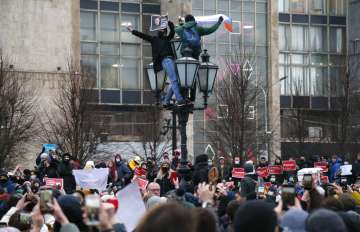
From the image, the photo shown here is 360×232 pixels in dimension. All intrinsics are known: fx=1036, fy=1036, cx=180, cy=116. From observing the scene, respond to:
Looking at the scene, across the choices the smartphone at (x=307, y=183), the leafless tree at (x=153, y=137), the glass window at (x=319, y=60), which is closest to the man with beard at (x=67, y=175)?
the smartphone at (x=307, y=183)

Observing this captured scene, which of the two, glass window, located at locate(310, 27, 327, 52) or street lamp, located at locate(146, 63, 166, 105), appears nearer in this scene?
street lamp, located at locate(146, 63, 166, 105)

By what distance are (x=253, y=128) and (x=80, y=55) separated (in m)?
17.0

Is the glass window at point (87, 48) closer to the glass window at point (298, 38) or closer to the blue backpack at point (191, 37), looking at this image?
the glass window at point (298, 38)

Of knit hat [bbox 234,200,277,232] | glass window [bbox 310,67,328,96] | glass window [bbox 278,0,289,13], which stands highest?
glass window [bbox 278,0,289,13]

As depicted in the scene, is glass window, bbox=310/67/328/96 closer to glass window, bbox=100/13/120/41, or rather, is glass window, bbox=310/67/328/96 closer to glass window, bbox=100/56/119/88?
glass window, bbox=100/56/119/88

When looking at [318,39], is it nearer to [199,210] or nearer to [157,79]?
[157,79]

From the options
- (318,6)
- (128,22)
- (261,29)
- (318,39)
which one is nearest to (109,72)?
(128,22)

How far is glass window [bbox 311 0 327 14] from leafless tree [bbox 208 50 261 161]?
20.5 meters

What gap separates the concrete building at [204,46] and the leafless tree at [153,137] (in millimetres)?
1051

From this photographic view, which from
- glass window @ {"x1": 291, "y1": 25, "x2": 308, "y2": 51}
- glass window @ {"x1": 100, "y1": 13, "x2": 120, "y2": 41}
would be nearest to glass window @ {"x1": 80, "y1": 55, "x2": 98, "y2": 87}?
glass window @ {"x1": 100, "y1": 13, "x2": 120, "y2": 41}

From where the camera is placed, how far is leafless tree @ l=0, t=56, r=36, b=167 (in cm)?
4672

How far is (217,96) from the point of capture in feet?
192

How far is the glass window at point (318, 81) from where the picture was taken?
2780 inches

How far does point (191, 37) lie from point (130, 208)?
324 inches
